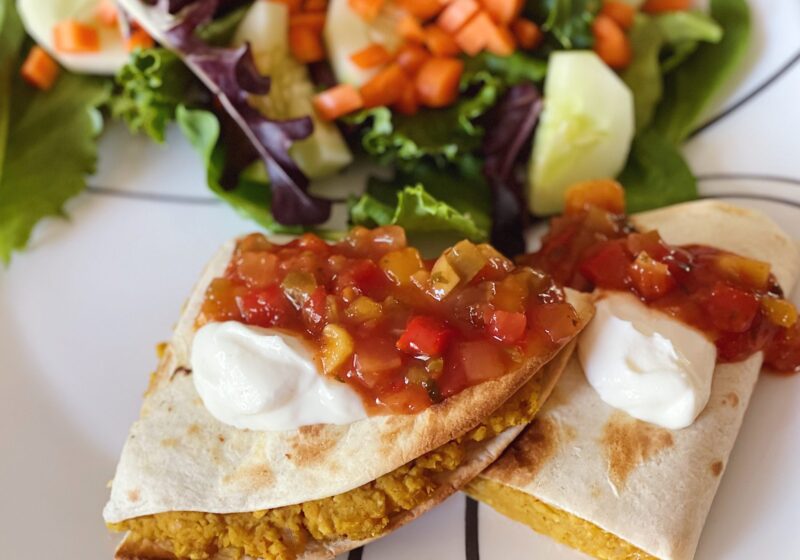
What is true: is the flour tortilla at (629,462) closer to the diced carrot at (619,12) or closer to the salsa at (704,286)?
the salsa at (704,286)

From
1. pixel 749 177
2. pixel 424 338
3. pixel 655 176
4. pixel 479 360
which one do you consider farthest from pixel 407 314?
pixel 749 177

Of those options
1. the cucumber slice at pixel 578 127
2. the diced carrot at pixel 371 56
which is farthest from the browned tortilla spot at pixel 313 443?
A: the diced carrot at pixel 371 56

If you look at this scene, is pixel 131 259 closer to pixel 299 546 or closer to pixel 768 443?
pixel 299 546

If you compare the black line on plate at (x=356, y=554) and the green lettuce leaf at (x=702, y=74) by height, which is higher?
the green lettuce leaf at (x=702, y=74)

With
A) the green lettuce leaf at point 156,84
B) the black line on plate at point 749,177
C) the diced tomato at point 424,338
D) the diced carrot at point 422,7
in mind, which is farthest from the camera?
the diced carrot at point 422,7

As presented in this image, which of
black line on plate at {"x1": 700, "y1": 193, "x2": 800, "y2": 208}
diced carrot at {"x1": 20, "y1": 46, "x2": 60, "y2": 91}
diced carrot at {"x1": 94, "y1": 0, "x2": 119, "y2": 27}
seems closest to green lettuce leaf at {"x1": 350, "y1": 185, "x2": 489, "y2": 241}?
black line on plate at {"x1": 700, "y1": 193, "x2": 800, "y2": 208}

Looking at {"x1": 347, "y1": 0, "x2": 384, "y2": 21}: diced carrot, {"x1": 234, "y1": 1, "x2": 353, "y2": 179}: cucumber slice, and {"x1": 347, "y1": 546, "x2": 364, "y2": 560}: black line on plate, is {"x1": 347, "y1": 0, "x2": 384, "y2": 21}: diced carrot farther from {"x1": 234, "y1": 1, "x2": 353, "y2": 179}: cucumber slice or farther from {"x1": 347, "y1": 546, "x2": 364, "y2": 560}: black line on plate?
{"x1": 347, "y1": 546, "x2": 364, "y2": 560}: black line on plate
